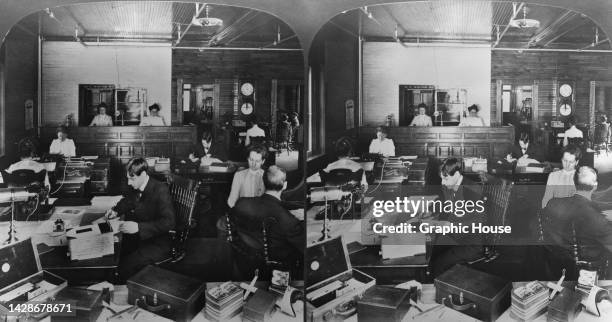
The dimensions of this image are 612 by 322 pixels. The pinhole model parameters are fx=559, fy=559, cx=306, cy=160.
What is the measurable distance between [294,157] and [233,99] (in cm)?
42

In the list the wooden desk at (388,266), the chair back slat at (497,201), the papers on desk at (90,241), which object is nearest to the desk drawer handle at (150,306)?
the papers on desk at (90,241)

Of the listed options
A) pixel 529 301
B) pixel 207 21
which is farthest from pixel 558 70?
pixel 207 21

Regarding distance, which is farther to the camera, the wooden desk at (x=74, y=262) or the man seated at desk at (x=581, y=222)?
the man seated at desk at (x=581, y=222)

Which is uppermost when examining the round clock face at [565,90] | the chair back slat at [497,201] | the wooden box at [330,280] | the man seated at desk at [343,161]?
the round clock face at [565,90]

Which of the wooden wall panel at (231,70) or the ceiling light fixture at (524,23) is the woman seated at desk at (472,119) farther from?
the wooden wall panel at (231,70)

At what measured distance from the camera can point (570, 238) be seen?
291 cm

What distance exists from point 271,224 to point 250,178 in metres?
0.26

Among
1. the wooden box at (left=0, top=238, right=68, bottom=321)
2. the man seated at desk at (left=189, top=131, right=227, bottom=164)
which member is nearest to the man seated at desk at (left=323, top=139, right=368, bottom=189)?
the man seated at desk at (left=189, top=131, right=227, bottom=164)

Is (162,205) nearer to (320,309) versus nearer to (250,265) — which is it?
(250,265)

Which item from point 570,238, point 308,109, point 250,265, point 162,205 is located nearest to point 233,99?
point 308,109

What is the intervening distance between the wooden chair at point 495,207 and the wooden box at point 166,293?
1468 mm

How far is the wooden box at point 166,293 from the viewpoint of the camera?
2.80 m

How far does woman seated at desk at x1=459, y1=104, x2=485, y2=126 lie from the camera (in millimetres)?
2824

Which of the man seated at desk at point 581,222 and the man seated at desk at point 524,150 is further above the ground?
the man seated at desk at point 524,150
